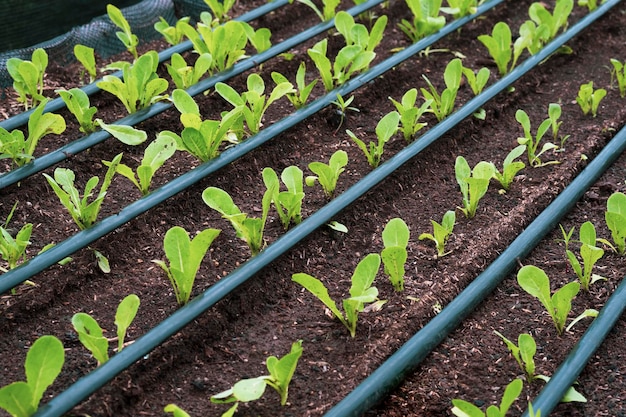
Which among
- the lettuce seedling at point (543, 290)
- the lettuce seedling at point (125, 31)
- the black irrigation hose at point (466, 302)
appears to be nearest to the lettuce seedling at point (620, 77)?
the black irrigation hose at point (466, 302)

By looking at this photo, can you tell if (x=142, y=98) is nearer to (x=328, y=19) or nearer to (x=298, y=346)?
(x=328, y=19)

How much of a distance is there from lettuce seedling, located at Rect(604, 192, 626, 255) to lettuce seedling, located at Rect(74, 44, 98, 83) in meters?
1.58

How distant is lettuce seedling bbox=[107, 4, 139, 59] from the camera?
8.32ft

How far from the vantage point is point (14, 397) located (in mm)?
1297

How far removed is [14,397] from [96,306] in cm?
40

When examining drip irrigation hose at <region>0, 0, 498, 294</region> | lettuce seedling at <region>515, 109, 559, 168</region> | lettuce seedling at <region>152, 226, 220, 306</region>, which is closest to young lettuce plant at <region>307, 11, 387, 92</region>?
drip irrigation hose at <region>0, 0, 498, 294</region>

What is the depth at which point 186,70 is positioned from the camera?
2.34m

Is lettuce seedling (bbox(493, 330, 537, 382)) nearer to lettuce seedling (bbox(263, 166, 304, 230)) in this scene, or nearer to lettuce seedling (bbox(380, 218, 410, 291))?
lettuce seedling (bbox(380, 218, 410, 291))

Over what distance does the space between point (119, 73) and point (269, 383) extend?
1.35m

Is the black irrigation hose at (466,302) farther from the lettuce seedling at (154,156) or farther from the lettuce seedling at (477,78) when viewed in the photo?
the lettuce seedling at (154,156)

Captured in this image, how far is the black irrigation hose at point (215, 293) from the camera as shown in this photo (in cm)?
140

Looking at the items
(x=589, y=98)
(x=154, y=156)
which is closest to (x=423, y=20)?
(x=589, y=98)

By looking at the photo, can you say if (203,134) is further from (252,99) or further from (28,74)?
(28,74)

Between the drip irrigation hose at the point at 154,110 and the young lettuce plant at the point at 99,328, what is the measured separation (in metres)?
0.65
